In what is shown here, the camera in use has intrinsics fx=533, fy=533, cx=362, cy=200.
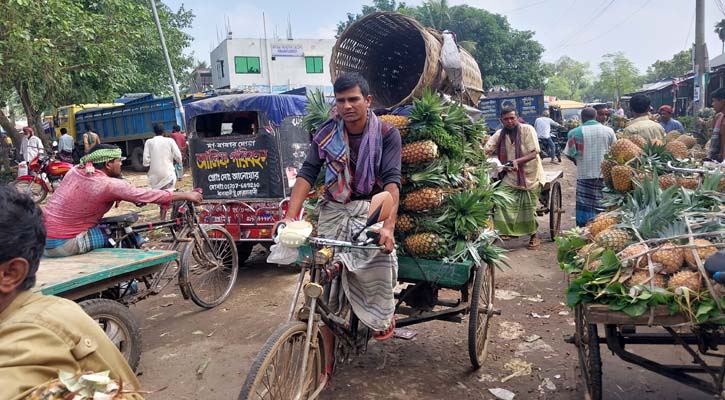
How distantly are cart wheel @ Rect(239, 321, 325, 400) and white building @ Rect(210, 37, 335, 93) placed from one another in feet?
139

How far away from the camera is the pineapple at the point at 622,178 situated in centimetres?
426

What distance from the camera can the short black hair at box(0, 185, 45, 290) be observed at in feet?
4.49

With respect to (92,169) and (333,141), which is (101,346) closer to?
(333,141)

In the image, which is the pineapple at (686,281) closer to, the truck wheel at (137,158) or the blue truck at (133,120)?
the blue truck at (133,120)

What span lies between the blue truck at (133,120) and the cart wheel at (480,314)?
16934 millimetres

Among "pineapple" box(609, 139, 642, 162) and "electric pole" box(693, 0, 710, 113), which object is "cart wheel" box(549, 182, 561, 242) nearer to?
"pineapple" box(609, 139, 642, 162)

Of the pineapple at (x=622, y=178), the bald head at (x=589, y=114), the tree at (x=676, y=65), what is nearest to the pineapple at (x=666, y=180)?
the pineapple at (x=622, y=178)

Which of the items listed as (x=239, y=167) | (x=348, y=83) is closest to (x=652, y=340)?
(x=348, y=83)

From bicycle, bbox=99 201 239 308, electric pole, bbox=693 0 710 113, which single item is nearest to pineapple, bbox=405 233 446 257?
bicycle, bbox=99 201 239 308

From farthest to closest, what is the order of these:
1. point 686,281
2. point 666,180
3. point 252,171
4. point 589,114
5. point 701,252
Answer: point 589,114 → point 252,171 → point 666,180 → point 701,252 → point 686,281

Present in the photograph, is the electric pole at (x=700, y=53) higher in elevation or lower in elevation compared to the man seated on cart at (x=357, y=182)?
higher

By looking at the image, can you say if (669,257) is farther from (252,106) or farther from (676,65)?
(676,65)

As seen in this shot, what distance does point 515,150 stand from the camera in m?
7.55

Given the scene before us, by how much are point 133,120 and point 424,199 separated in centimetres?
1982
